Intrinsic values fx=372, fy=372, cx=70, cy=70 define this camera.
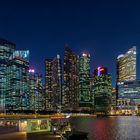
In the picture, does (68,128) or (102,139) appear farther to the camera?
(102,139)

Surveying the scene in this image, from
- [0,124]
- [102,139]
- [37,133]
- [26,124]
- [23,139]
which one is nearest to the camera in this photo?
[23,139]

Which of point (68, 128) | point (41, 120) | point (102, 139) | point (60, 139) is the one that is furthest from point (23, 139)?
point (102, 139)

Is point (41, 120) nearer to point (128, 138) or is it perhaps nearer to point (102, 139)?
point (102, 139)

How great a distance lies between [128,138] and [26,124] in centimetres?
2997

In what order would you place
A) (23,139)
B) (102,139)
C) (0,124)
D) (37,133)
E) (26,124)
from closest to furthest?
(23,139) → (37,133) → (26,124) → (102,139) → (0,124)

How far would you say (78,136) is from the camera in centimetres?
7075

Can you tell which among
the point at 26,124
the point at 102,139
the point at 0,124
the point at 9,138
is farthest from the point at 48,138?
the point at 0,124

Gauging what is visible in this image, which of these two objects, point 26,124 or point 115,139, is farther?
point 115,139

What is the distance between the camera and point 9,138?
192ft

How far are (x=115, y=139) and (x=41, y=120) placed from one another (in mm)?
24095

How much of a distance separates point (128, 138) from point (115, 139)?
4959 mm

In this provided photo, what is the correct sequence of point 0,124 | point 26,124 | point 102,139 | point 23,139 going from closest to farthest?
point 23,139 → point 26,124 → point 102,139 → point 0,124

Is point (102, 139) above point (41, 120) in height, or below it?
below

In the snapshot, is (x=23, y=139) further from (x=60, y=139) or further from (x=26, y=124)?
(x=26, y=124)
